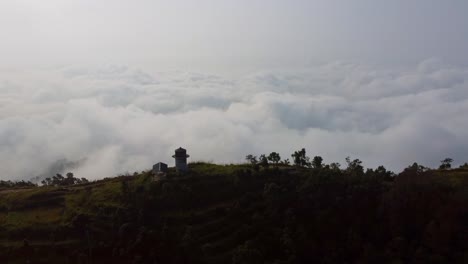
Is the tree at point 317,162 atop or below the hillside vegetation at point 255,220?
atop

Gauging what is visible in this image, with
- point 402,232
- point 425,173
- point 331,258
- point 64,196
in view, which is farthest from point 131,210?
point 425,173

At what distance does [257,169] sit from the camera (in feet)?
237

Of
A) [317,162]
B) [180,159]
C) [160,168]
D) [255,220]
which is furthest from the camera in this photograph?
[317,162]

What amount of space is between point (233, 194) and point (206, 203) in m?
3.44

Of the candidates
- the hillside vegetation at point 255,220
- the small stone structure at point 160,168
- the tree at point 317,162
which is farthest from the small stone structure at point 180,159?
the tree at point 317,162

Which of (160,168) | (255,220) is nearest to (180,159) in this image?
(160,168)

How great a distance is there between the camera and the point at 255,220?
61.0 meters

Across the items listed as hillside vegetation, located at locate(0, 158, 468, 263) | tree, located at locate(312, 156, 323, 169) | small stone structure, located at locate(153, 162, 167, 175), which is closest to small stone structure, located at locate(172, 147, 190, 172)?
hillside vegetation, located at locate(0, 158, 468, 263)

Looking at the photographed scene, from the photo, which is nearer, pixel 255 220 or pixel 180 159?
pixel 255 220

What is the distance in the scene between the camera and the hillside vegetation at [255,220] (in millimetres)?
55312

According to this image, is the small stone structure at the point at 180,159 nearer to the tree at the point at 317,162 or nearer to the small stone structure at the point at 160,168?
the small stone structure at the point at 160,168

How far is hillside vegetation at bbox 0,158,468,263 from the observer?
55.3 metres

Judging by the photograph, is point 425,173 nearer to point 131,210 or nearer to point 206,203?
point 206,203

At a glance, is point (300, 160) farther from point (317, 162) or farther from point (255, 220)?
point (255, 220)
